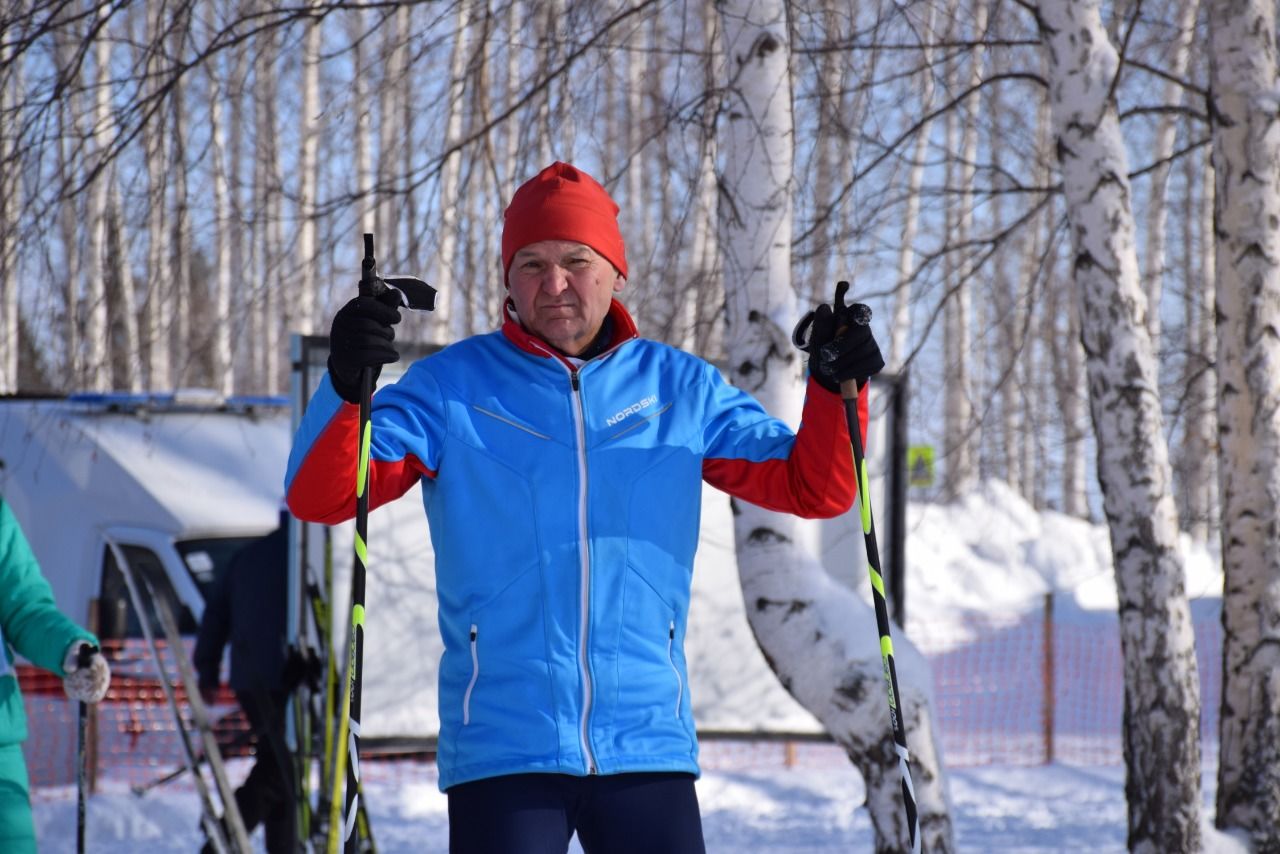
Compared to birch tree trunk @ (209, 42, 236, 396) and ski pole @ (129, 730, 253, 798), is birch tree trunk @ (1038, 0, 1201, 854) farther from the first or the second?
ski pole @ (129, 730, 253, 798)

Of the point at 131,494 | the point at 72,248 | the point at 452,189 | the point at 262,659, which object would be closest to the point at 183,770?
the point at 262,659

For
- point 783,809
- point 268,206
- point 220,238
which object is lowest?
point 783,809

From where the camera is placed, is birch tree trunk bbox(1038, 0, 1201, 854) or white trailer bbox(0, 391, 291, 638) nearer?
birch tree trunk bbox(1038, 0, 1201, 854)

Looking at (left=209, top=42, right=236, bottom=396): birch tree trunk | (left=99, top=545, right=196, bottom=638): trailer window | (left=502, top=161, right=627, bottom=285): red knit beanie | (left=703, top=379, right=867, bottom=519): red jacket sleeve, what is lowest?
(left=99, top=545, right=196, bottom=638): trailer window

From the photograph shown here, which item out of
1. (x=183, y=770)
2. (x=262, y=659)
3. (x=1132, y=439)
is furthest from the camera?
(x=183, y=770)

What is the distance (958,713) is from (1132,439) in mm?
6204

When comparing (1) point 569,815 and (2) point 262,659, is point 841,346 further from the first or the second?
(2) point 262,659

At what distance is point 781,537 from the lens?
14.1ft

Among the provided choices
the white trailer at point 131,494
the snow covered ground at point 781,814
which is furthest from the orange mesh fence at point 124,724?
the snow covered ground at point 781,814

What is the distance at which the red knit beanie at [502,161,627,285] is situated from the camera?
2.49 metres

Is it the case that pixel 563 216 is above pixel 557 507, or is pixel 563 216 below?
above

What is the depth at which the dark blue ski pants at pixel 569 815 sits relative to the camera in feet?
7.27

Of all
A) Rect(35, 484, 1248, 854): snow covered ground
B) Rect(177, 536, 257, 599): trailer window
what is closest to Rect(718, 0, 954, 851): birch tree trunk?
Rect(35, 484, 1248, 854): snow covered ground

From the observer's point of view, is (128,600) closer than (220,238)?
No
